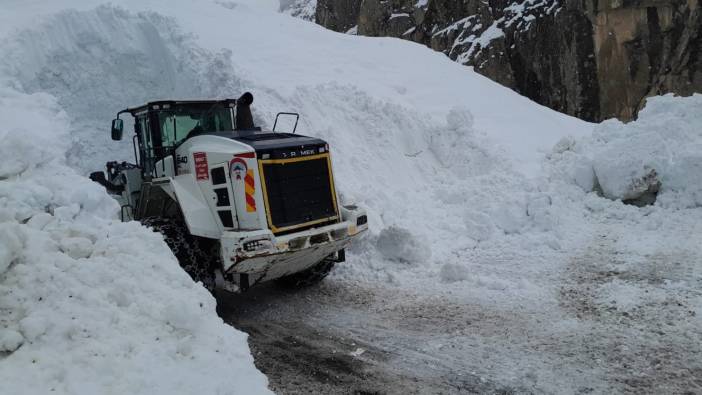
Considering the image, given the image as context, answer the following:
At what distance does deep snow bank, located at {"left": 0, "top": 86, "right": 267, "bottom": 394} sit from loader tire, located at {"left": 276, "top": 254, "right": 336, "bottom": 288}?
287 centimetres

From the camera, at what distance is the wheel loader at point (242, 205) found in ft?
19.8

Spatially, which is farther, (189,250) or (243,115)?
(243,115)

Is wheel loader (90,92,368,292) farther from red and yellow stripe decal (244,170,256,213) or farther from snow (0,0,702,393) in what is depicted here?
snow (0,0,702,393)

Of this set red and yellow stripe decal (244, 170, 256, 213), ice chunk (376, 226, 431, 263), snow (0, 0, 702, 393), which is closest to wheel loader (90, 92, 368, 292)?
red and yellow stripe decal (244, 170, 256, 213)

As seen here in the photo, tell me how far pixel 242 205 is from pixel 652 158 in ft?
22.5

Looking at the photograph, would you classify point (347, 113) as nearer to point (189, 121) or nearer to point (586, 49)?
point (189, 121)

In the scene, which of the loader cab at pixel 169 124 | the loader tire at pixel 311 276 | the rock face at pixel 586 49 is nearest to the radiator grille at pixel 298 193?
the loader tire at pixel 311 276

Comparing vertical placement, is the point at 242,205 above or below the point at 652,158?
above

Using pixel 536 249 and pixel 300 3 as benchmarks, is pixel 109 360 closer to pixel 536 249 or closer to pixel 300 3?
pixel 536 249

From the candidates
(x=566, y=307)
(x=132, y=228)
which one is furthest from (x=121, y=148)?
(x=566, y=307)

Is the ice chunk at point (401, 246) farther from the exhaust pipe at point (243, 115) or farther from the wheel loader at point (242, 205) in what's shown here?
the exhaust pipe at point (243, 115)

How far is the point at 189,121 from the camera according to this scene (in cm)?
745

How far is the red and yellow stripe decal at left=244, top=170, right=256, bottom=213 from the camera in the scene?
6032mm

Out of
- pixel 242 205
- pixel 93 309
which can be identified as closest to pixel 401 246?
pixel 242 205
